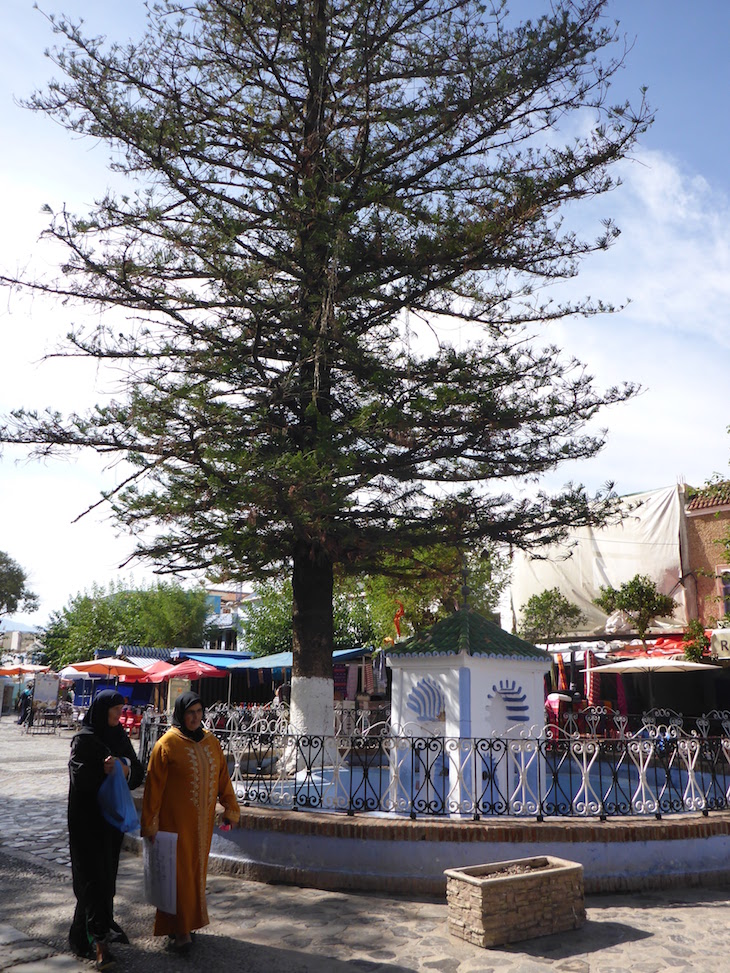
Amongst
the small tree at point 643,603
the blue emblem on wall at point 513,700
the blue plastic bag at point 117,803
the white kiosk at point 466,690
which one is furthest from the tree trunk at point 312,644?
the small tree at point 643,603

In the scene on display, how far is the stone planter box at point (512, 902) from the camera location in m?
5.89

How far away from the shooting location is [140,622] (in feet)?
142

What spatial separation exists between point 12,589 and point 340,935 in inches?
2008

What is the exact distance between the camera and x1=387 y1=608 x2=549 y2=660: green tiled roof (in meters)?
8.95

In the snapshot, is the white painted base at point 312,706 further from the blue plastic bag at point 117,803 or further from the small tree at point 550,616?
the small tree at point 550,616

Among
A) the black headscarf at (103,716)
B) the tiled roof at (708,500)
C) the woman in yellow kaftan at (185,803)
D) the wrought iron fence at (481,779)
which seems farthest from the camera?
the tiled roof at (708,500)

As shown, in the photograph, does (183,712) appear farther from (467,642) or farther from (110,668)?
(110,668)

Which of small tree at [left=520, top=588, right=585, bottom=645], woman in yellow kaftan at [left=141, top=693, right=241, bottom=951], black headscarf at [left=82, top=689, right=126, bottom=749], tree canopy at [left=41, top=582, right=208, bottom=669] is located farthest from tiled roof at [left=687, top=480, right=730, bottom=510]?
tree canopy at [left=41, top=582, right=208, bottom=669]

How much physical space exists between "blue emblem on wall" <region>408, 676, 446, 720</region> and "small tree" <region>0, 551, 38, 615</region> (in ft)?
158

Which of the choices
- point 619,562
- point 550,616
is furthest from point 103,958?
→ point 619,562

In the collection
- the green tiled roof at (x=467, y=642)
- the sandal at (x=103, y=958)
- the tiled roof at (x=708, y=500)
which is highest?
the tiled roof at (x=708, y=500)

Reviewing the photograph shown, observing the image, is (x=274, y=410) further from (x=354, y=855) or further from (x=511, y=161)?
(x=354, y=855)

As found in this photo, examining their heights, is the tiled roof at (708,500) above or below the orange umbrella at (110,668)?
above

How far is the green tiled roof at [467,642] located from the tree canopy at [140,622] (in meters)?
33.5
